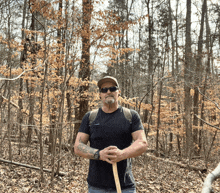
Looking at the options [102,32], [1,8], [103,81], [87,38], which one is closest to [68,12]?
[87,38]

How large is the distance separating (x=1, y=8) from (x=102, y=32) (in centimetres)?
326

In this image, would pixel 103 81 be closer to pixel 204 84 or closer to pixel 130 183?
pixel 130 183

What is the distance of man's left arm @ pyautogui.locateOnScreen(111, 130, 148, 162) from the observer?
5.75 ft

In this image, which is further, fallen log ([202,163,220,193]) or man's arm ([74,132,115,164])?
man's arm ([74,132,115,164])

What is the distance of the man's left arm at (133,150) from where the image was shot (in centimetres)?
175

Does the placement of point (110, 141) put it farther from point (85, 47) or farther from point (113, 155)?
point (85, 47)

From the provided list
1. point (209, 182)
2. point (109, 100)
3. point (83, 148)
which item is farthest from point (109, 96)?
point (209, 182)

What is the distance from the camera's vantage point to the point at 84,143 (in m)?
2.09

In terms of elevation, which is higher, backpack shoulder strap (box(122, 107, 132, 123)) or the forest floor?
backpack shoulder strap (box(122, 107, 132, 123))

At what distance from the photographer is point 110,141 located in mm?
1977

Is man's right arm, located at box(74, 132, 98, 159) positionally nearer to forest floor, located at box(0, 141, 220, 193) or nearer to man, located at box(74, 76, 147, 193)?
man, located at box(74, 76, 147, 193)

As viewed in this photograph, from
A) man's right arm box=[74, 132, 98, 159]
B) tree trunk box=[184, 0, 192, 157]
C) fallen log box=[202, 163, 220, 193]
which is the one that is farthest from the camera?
tree trunk box=[184, 0, 192, 157]

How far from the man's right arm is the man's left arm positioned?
25 centimetres

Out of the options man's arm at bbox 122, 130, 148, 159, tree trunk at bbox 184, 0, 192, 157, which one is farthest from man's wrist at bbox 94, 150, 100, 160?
tree trunk at bbox 184, 0, 192, 157
